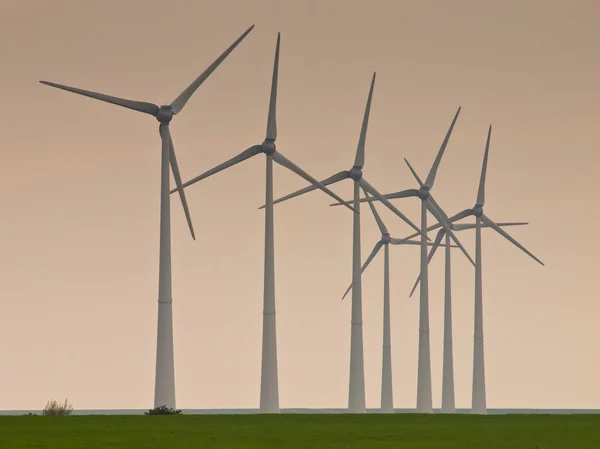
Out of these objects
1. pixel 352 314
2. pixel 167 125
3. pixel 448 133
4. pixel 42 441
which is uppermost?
pixel 448 133

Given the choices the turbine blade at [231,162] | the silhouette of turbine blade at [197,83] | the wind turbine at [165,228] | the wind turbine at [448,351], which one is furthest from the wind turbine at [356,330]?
the wind turbine at [165,228]

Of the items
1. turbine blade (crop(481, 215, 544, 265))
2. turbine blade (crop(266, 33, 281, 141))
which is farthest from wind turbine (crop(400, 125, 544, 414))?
turbine blade (crop(266, 33, 281, 141))

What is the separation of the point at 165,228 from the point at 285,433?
24151 mm

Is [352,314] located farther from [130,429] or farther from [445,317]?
[130,429]

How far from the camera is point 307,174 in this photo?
11556 centimetres

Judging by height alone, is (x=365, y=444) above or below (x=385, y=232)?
below

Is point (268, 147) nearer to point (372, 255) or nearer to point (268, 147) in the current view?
point (268, 147)

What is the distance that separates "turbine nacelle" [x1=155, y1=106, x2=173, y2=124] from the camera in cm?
10694

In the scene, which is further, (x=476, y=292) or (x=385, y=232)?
(x=385, y=232)

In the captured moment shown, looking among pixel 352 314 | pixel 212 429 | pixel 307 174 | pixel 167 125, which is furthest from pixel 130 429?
pixel 352 314

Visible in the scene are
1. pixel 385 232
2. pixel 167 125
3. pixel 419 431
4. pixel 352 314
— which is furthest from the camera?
pixel 385 232

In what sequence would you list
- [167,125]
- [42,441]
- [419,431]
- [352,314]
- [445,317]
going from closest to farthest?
[42,441]
[419,431]
[167,125]
[352,314]
[445,317]

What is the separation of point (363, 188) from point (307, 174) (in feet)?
84.2

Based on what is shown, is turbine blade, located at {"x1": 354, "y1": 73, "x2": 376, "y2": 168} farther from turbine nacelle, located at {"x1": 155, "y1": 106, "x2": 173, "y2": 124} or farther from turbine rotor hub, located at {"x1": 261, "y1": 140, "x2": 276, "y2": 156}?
turbine nacelle, located at {"x1": 155, "y1": 106, "x2": 173, "y2": 124}
